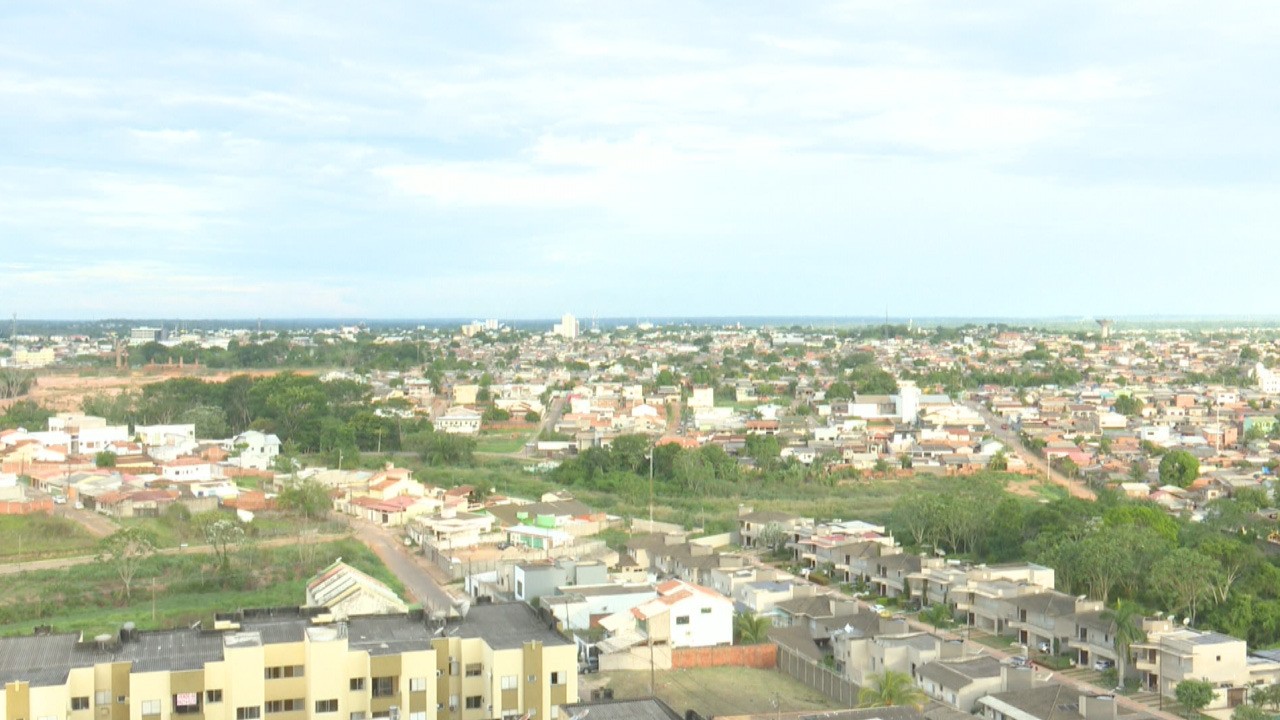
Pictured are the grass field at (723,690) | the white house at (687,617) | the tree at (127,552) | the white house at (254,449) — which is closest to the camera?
the grass field at (723,690)

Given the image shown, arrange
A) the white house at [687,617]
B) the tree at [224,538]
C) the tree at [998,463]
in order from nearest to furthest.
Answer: the white house at [687,617] → the tree at [224,538] → the tree at [998,463]

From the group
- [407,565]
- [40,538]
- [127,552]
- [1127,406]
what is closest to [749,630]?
[407,565]

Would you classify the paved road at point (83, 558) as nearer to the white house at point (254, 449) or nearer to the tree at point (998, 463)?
the white house at point (254, 449)

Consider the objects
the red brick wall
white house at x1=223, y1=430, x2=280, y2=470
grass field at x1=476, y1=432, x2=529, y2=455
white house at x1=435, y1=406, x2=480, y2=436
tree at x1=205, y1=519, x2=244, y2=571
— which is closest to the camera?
the red brick wall

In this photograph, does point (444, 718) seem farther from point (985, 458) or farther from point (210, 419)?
point (210, 419)

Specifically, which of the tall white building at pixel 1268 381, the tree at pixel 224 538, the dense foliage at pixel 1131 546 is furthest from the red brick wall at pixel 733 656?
the tall white building at pixel 1268 381

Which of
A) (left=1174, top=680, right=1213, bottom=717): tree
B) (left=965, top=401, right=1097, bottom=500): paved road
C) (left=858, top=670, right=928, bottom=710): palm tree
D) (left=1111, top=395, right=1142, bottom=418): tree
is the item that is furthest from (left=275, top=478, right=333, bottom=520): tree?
(left=1111, top=395, right=1142, bottom=418): tree

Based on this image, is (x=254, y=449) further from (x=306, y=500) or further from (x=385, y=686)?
(x=385, y=686)

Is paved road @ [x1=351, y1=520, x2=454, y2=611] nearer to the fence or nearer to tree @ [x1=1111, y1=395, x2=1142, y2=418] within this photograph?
the fence

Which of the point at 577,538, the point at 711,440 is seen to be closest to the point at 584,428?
the point at 711,440
